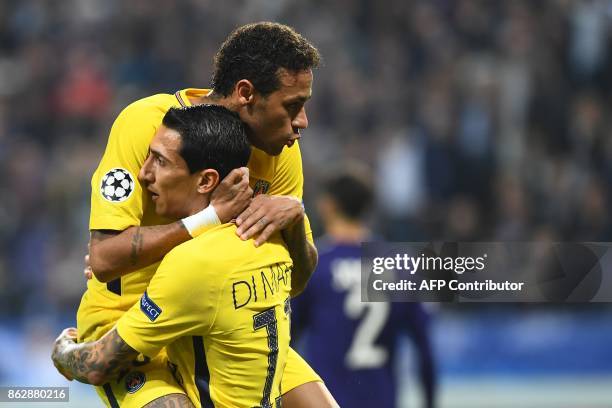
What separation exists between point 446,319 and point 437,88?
3038 mm

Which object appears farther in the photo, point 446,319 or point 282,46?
point 446,319

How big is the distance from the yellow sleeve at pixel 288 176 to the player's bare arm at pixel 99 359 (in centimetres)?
92

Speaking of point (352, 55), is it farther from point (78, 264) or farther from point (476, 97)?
point (78, 264)

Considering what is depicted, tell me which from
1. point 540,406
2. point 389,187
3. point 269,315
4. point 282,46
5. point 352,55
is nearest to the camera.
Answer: point 269,315

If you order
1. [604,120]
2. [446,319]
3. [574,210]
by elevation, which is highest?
[604,120]

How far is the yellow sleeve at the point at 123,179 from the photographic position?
11.8 ft

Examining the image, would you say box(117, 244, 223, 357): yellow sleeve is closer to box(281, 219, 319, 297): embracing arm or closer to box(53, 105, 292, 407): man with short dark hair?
box(53, 105, 292, 407): man with short dark hair

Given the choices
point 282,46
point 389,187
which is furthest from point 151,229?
point 389,187

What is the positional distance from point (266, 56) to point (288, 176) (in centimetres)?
59

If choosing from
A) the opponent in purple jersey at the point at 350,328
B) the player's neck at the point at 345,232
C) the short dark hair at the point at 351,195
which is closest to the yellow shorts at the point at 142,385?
the opponent in purple jersey at the point at 350,328

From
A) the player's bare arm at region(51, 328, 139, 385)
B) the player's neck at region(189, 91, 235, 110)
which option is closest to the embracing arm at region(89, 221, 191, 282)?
the player's bare arm at region(51, 328, 139, 385)

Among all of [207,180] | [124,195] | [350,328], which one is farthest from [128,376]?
[350,328]

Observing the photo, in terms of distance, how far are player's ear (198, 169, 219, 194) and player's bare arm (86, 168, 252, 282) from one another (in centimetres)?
2

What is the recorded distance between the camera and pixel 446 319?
8781mm
